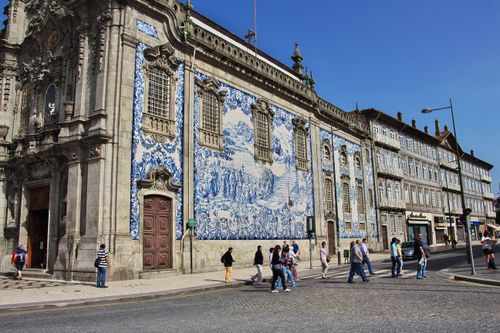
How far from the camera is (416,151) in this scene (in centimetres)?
4875

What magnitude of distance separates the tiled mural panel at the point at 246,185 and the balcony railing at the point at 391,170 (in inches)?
522

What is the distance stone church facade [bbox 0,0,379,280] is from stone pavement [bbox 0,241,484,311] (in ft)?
3.52

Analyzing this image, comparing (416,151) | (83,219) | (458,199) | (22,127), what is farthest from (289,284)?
(458,199)

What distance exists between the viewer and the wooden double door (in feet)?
A: 57.4

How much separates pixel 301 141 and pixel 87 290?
61.4 feet

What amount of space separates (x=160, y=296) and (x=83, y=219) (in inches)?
238

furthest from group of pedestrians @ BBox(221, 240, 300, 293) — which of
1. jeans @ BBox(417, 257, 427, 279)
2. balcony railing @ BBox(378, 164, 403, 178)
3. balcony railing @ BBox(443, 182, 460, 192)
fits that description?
balcony railing @ BBox(443, 182, 460, 192)

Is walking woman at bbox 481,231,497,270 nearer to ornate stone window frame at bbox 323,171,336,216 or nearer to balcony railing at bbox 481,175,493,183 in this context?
ornate stone window frame at bbox 323,171,336,216

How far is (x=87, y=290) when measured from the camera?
44.2ft

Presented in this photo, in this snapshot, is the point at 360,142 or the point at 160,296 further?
the point at 360,142

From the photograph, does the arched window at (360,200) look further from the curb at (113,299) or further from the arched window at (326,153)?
the curb at (113,299)

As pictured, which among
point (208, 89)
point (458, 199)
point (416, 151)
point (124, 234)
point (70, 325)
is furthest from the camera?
point (458, 199)

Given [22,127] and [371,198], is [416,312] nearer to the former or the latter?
[22,127]

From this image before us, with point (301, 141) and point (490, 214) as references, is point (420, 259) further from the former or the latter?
point (490, 214)
